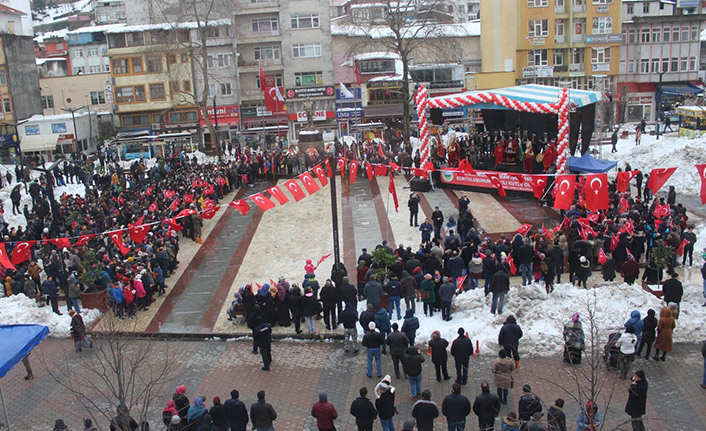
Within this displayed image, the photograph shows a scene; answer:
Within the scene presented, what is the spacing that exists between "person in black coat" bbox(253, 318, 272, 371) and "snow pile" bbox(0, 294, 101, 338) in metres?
5.72

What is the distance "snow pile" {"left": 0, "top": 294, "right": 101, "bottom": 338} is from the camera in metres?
16.9

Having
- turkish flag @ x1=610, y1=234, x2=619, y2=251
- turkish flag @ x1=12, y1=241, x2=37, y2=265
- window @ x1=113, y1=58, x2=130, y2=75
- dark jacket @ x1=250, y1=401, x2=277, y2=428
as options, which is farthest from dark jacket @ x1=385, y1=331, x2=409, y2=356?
window @ x1=113, y1=58, x2=130, y2=75

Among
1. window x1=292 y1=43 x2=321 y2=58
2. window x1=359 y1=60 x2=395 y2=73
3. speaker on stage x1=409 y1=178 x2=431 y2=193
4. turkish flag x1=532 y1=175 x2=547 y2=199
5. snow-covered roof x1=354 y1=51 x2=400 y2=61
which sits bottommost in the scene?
speaker on stage x1=409 y1=178 x2=431 y2=193

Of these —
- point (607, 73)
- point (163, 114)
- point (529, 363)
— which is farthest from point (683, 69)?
point (529, 363)

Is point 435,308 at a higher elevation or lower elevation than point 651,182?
lower

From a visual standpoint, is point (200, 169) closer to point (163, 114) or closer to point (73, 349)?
point (73, 349)

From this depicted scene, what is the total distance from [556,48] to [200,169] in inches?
1377

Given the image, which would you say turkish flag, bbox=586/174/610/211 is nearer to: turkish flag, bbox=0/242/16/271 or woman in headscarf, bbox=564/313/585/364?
woman in headscarf, bbox=564/313/585/364

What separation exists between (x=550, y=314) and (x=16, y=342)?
431 inches

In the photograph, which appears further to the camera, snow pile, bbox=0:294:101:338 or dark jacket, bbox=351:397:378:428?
snow pile, bbox=0:294:101:338

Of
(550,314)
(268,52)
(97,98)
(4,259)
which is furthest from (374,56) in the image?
(550,314)

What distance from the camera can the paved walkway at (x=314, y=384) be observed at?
11875 mm

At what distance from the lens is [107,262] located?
61.8ft

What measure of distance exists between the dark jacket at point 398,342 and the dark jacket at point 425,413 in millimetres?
2372
